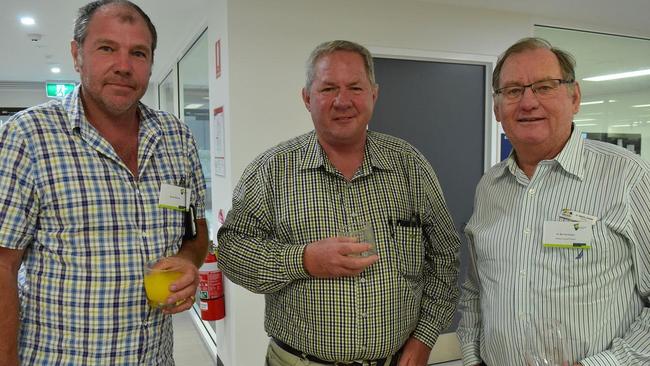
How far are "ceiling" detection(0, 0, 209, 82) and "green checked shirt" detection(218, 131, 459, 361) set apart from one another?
8.30 feet

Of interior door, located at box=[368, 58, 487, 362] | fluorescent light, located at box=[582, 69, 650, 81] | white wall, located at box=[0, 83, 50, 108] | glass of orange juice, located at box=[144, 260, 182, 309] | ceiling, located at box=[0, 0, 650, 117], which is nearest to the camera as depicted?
glass of orange juice, located at box=[144, 260, 182, 309]

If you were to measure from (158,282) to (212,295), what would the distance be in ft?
6.91

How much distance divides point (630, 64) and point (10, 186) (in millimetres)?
5642

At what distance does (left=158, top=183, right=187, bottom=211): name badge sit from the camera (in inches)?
54.6

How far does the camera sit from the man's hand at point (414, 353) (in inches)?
60.4

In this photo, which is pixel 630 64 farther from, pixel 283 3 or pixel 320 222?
pixel 320 222

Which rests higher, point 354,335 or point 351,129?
point 351,129

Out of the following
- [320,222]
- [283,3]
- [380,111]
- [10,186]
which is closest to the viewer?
→ [10,186]

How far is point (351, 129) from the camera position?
1.53 m

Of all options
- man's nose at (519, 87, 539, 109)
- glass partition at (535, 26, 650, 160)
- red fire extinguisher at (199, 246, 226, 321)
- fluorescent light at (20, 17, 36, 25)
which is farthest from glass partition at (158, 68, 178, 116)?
man's nose at (519, 87, 539, 109)

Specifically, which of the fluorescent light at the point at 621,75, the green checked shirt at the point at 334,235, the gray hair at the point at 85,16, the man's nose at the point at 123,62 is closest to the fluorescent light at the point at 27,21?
the gray hair at the point at 85,16

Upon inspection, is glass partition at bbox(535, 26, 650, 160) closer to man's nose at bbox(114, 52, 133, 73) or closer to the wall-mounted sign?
the wall-mounted sign

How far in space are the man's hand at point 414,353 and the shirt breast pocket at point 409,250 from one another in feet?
0.76

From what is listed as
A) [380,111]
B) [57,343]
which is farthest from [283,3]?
[57,343]
